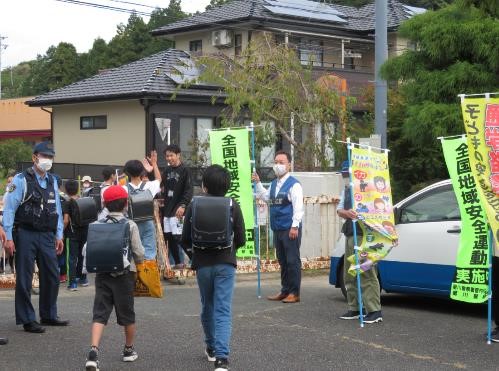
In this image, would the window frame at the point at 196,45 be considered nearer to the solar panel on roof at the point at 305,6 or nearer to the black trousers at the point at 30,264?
the solar panel on roof at the point at 305,6

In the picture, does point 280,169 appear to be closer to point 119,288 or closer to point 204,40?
point 119,288

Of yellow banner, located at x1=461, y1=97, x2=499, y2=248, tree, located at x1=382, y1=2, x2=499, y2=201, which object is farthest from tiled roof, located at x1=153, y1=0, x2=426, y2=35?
yellow banner, located at x1=461, y1=97, x2=499, y2=248

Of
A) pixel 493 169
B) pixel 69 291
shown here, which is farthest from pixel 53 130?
pixel 493 169

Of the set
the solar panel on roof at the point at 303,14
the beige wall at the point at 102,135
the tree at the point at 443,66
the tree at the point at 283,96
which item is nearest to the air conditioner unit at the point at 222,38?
the solar panel on roof at the point at 303,14

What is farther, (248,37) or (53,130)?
(248,37)

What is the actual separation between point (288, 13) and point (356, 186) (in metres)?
25.9

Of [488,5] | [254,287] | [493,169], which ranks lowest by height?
[254,287]

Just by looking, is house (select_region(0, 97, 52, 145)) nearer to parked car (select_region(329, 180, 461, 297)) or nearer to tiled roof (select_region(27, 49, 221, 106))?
tiled roof (select_region(27, 49, 221, 106))

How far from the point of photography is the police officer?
26.1 ft

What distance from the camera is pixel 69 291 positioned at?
11477 mm

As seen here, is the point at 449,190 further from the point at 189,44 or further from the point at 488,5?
the point at 189,44

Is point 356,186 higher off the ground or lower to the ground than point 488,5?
lower

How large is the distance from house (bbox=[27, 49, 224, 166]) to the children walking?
17.8 metres

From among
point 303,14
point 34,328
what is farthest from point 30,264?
point 303,14
